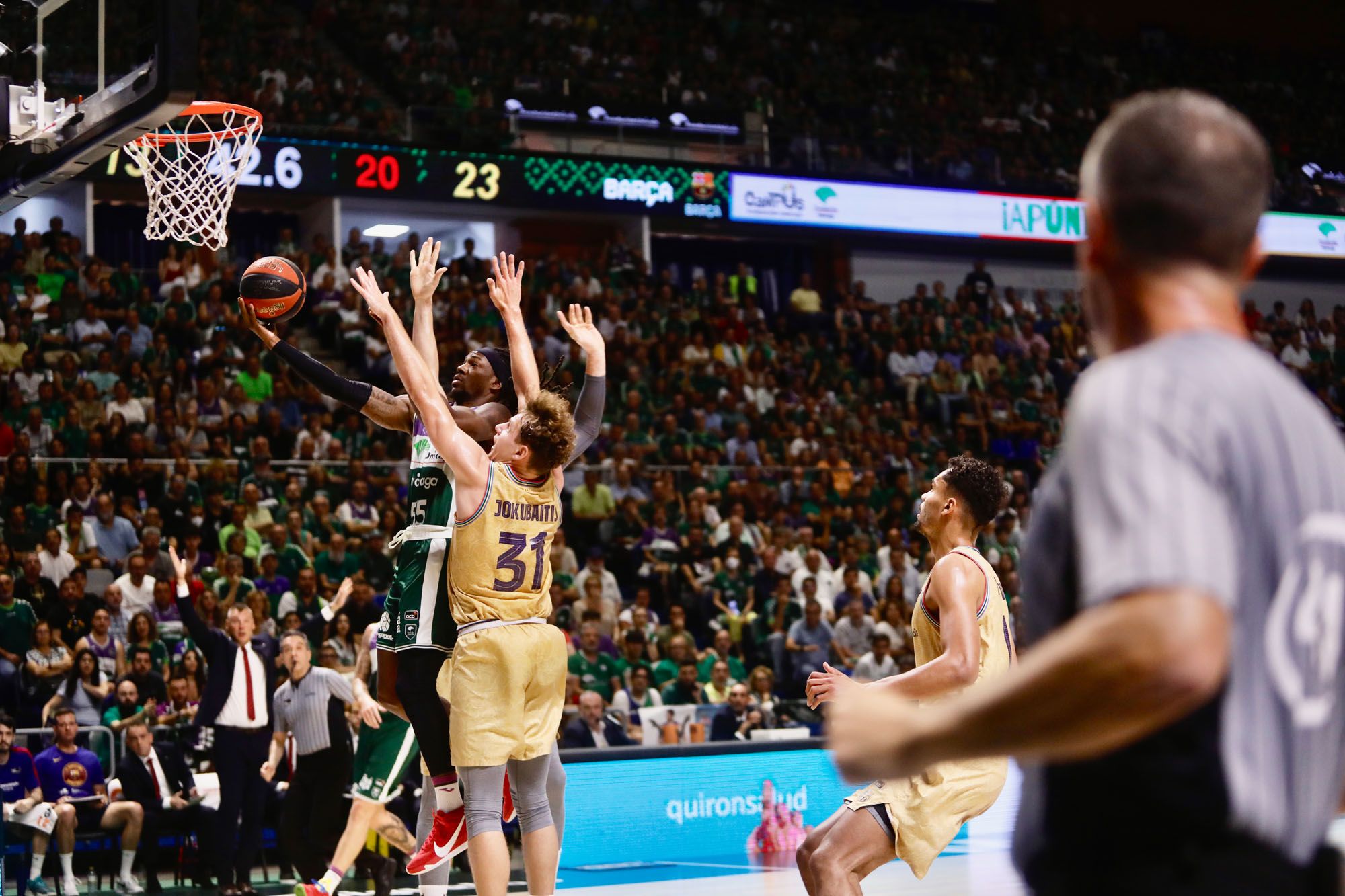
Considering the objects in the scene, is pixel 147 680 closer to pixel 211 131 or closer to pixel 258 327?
pixel 211 131

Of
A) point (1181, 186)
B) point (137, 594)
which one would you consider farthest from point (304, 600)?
point (1181, 186)

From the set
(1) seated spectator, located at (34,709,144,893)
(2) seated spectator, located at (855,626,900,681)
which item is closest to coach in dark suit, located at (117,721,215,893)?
(1) seated spectator, located at (34,709,144,893)

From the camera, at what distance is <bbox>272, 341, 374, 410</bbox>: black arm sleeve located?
623cm

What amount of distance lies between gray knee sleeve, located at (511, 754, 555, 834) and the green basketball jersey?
3.81 ft

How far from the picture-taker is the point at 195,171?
26.9 feet

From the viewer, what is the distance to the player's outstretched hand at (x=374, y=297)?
5.62m

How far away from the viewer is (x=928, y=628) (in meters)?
5.31

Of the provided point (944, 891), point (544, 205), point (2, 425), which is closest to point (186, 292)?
point (2, 425)

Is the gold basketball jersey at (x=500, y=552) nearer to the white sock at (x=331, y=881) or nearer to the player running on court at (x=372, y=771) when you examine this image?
the player running on court at (x=372, y=771)

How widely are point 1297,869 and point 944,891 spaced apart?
7543 mm

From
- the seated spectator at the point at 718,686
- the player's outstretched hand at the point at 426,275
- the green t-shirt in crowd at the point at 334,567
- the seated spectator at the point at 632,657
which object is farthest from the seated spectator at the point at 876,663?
the player's outstretched hand at the point at 426,275

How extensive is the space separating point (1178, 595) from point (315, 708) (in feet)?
28.9

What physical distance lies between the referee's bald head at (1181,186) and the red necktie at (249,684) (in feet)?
29.4

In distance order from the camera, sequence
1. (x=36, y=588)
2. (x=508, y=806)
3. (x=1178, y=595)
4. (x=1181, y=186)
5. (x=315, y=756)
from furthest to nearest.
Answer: (x=36, y=588) → (x=315, y=756) → (x=508, y=806) → (x=1181, y=186) → (x=1178, y=595)
